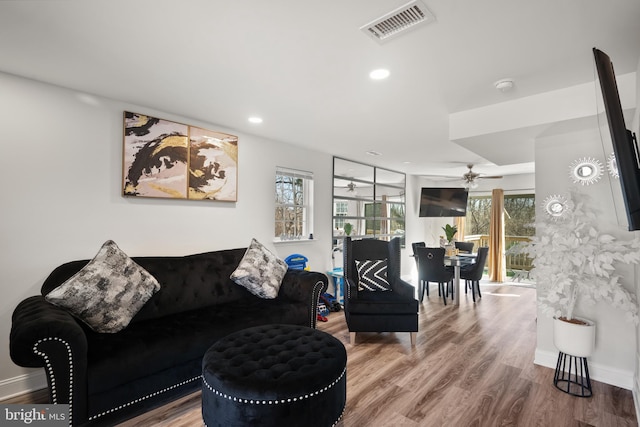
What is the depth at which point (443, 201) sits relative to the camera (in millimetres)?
7039

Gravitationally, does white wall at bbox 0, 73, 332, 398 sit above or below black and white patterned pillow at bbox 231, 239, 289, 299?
above

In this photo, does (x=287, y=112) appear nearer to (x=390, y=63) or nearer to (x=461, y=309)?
(x=390, y=63)

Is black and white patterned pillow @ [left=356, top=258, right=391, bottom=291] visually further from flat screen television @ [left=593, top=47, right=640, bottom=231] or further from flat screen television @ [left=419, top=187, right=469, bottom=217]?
flat screen television @ [left=419, top=187, right=469, bottom=217]

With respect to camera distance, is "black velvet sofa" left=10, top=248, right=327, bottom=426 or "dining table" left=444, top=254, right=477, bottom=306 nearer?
"black velvet sofa" left=10, top=248, right=327, bottom=426

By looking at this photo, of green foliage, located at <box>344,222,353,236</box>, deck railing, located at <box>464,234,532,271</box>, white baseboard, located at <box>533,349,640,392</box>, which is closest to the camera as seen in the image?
white baseboard, located at <box>533,349,640,392</box>

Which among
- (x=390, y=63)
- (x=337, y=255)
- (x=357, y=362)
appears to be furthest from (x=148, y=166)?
(x=337, y=255)

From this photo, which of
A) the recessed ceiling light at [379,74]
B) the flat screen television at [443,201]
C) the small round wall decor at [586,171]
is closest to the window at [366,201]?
the flat screen television at [443,201]

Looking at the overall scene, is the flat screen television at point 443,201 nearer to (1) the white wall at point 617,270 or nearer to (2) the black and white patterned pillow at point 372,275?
(2) the black and white patterned pillow at point 372,275

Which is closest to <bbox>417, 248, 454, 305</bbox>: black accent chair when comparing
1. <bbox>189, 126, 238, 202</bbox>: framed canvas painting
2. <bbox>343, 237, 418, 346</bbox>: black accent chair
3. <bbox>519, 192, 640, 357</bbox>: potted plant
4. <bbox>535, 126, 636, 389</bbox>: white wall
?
<bbox>343, 237, 418, 346</bbox>: black accent chair

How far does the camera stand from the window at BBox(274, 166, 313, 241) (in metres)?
4.36

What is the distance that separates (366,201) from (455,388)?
3874 mm

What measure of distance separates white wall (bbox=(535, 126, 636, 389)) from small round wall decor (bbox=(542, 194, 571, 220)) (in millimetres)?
64

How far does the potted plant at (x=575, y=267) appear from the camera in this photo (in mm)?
2297

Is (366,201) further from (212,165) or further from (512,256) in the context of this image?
(512,256)
